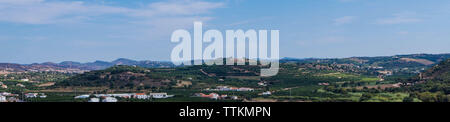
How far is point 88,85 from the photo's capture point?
248ft

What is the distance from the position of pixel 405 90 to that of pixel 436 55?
474ft

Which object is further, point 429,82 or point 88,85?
point 88,85

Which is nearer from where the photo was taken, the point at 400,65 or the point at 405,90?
the point at 405,90

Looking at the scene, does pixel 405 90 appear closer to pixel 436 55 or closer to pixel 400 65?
pixel 400 65

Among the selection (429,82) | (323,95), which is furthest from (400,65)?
(323,95)
